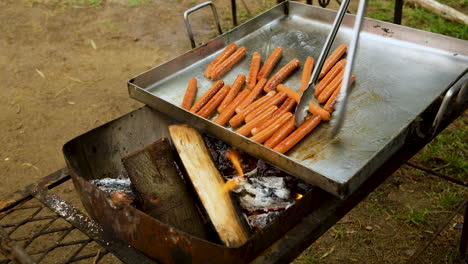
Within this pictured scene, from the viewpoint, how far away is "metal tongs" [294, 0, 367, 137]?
2.48m

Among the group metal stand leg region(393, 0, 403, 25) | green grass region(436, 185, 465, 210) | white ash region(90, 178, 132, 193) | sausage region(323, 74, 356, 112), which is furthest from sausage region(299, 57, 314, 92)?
metal stand leg region(393, 0, 403, 25)

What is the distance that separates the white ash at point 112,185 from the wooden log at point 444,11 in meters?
5.75

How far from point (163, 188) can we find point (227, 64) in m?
1.28

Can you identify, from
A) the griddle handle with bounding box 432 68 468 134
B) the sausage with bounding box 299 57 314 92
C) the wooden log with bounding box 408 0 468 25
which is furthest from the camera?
the wooden log with bounding box 408 0 468 25

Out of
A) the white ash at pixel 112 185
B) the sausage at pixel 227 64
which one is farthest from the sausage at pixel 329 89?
the white ash at pixel 112 185

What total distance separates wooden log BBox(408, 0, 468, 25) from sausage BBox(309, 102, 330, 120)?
4796mm

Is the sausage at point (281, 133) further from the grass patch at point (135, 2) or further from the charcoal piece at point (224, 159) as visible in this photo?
the grass patch at point (135, 2)

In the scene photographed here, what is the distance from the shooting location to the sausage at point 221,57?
3.35 metres

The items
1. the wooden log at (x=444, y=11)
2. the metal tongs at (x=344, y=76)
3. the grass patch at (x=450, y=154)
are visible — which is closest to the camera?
the metal tongs at (x=344, y=76)

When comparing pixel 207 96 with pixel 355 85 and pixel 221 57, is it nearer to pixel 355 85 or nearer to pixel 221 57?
pixel 221 57

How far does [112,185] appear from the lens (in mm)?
2631

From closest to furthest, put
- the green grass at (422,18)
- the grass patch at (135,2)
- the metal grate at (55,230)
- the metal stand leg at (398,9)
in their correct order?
the metal grate at (55,230) < the metal stand leg at (398,9) < the green grass at (422,18) < the grass patch at (135,2)

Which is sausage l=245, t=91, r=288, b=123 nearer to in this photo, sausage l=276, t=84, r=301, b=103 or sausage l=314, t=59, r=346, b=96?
sausage l=276, t=84, r=301, b=103

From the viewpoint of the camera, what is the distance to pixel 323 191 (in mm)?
2207
